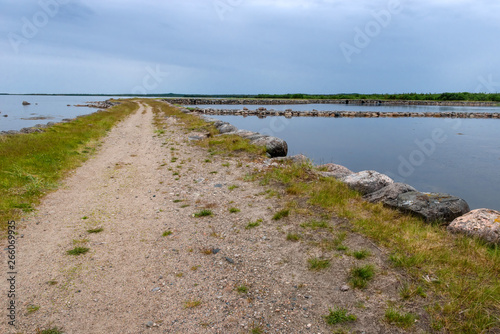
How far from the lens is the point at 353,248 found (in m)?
6.46

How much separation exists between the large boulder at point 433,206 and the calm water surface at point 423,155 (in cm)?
621

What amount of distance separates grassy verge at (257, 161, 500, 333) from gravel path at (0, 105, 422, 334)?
547 millimetres

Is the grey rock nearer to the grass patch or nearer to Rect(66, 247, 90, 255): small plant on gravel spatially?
the grass patch

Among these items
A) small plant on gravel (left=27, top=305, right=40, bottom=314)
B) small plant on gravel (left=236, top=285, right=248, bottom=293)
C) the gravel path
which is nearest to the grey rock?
the gravel path

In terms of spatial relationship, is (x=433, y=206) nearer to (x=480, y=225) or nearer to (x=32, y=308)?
(x=480, y=225)

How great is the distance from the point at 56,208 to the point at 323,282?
840cm

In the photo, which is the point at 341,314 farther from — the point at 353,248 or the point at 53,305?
the point at 53,305

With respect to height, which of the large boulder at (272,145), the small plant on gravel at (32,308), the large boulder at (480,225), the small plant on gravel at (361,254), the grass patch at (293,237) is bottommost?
the small plant on gravel at (32,308)

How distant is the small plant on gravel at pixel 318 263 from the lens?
5.95 metres

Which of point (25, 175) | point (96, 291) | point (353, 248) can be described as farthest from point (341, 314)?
point (25, 175)

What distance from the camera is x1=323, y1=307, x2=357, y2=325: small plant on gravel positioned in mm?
4578

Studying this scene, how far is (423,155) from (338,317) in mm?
23592

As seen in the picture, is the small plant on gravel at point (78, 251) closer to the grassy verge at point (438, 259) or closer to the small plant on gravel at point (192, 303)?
the small plant on gravel at point (192, 303)

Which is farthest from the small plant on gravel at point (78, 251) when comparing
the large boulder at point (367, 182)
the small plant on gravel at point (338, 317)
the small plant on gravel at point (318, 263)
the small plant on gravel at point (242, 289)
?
the large boulder at point (367, 182)
